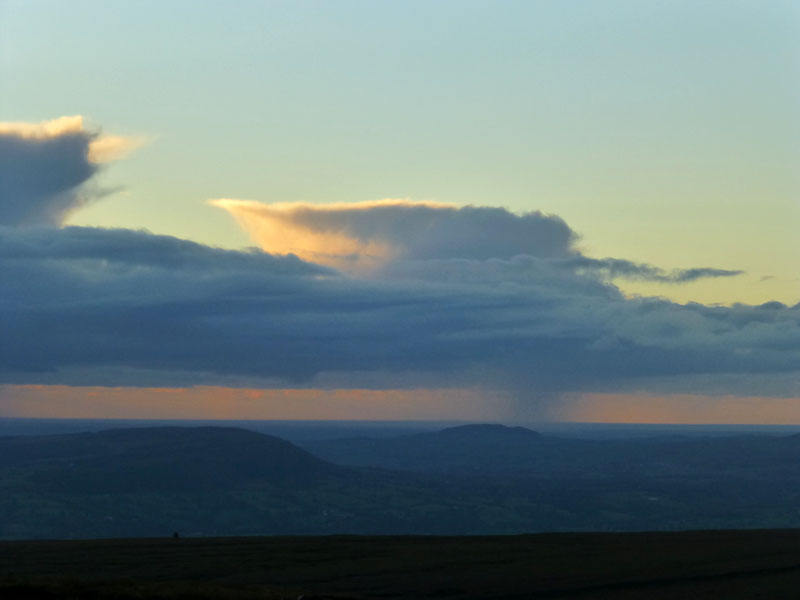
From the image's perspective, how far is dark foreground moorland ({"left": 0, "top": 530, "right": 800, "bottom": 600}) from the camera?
56.2 metres

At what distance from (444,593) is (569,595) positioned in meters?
7.00

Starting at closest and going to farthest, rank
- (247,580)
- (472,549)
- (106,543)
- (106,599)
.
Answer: (106,599)
(247,580)
(472,549)
(106,543)

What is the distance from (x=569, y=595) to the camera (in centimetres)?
5666

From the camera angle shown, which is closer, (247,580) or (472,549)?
(247,580)

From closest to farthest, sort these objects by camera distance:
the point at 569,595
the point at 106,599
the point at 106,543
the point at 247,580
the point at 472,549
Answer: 1. the point at 106,599
2. the point at 569,595
3. the point at 247,580
4. the point at 472,549
5. the point at 106,543

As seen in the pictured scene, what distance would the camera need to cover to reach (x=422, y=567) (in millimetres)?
70125

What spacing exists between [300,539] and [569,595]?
1796 inches

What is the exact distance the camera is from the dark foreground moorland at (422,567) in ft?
184

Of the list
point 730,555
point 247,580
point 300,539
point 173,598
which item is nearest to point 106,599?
point 173,598

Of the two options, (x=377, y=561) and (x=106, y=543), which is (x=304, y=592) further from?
(x=106, y=543)

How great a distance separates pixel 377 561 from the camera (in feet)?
243

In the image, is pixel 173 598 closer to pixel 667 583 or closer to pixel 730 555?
pixel 667 583

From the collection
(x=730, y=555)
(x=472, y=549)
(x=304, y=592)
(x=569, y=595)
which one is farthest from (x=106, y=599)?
(x=730, y=555)

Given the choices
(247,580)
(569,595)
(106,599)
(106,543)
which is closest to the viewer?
(106,599)
